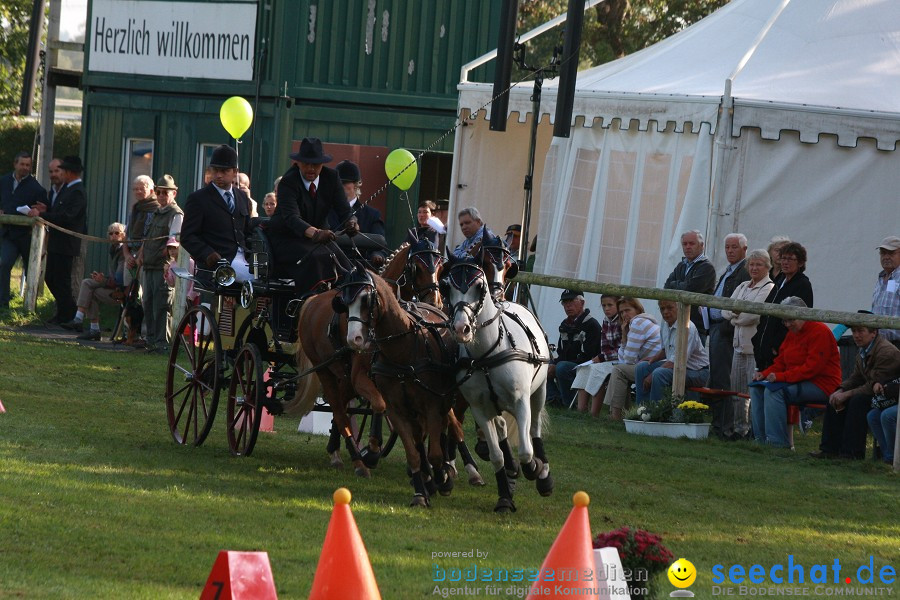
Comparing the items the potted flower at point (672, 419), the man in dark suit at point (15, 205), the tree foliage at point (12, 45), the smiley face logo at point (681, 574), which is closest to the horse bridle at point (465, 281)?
the smiley face logo at point (681, 574)

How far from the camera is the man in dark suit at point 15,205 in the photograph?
19344 mm

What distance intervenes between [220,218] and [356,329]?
2837 millimetres

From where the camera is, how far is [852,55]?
1467 centimetres

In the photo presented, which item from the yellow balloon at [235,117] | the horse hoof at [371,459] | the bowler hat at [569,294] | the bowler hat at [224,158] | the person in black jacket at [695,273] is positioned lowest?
the horse hoof at [371,459]

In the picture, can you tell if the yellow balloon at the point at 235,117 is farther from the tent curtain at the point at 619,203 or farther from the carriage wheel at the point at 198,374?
the carriage wheel at the point at 198,374

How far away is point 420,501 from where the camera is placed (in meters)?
Answer: 8.45

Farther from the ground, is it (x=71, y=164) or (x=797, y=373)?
(x=71, y=164)

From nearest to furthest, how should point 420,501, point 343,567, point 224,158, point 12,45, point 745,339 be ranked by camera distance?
point 343,567 → point 420,501 → point 224,158 → point 745,339 → point 12,45

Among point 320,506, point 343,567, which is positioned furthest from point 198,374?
point 343,567

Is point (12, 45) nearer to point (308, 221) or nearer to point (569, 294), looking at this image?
point (569, 294)

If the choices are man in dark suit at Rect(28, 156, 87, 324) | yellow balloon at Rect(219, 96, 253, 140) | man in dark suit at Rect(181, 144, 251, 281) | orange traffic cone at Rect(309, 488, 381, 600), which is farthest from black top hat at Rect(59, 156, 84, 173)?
orange traffic cone at Rect(309, 488, 381, 600)

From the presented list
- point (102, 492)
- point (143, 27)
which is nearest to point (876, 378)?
point (102, 492)

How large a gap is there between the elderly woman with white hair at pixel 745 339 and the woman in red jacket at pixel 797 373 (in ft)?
1.36

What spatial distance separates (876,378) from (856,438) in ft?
1.82
